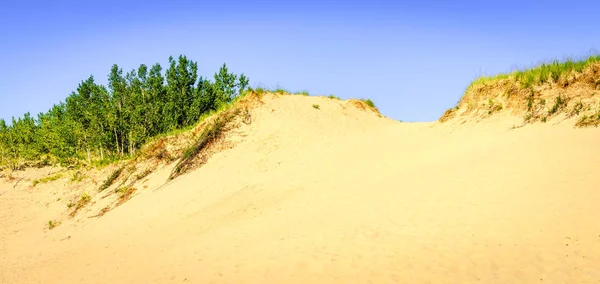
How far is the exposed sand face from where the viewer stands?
24.3 ft

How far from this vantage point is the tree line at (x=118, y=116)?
148 ft

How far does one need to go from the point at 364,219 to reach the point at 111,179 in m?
22.0

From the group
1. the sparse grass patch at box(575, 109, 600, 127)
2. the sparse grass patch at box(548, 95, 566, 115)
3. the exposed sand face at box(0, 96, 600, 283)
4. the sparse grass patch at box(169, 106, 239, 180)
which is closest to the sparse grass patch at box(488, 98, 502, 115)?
the exposed sand face at box(0, 96, 600, 283)

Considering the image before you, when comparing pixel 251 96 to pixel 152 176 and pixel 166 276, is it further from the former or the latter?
pixel 166 276

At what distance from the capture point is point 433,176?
472 inches

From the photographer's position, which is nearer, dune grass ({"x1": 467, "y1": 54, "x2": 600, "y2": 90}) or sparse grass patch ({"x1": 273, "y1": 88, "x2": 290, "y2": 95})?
dune grass ({"x1": 467, "y1": 54, "x2": 600, "y2": 90})

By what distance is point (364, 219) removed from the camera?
1031 centimetres

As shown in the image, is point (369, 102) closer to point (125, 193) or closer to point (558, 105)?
point (558, 105)

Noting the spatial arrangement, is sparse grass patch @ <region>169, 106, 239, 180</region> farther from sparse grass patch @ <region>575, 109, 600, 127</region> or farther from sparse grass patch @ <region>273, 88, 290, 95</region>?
sparse grass patch @ <region>575, 109, 600, 127</region>

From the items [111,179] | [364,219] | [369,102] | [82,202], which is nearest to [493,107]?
[364,219]

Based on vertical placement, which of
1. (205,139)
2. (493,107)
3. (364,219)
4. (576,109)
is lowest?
(364,219)

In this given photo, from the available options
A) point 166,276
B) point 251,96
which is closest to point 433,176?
point 166,276

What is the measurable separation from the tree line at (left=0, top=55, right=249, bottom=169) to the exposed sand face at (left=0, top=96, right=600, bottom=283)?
26731 mm

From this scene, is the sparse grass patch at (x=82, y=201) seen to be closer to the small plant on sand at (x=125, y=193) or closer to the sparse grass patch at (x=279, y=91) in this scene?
the small plant on sand at (x=125, y=193)
